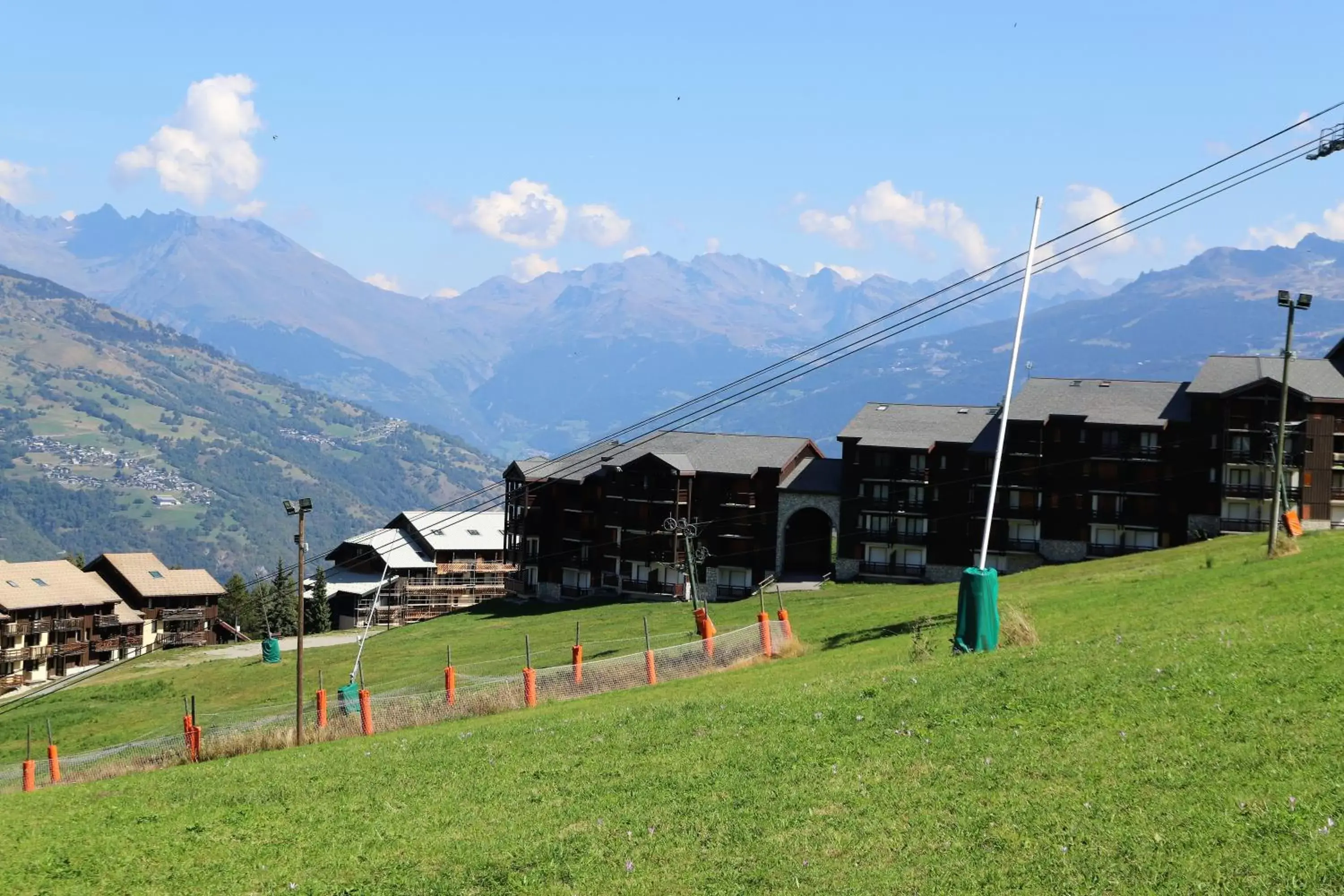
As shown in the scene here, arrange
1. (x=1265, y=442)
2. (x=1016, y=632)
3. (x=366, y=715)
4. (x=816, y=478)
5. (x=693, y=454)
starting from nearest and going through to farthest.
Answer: (x=1016, y=632), (x=366, y=715), (x=1265, y=442), (x=816, y=478), (x=693, y=454)

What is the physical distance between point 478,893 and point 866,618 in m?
42.9

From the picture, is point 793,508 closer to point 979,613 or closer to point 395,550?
point 395,550

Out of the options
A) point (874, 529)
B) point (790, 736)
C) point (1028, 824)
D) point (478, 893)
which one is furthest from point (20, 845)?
point (874, 529)

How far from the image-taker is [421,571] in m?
149

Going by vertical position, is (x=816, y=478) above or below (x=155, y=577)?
above

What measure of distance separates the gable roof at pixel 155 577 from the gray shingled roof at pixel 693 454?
4723 cm

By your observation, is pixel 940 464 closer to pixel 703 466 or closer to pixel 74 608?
pixel 703 466

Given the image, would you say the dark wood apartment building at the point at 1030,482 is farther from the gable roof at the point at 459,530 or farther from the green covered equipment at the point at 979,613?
the green covered equipment at the point at 979,613

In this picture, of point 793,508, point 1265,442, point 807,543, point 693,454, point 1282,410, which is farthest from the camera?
point 693,454

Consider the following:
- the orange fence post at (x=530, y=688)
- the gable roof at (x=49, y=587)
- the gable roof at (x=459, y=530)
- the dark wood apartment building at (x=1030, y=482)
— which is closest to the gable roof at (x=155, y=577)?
Answer: the gable roof at (x=49, y=587)

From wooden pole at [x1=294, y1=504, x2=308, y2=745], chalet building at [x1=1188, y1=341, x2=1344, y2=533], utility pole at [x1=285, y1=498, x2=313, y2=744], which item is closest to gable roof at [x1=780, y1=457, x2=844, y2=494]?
chalet building at [x1=1188, y1=341, x2=1344, y2=533]

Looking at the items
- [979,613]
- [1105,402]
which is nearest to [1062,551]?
[1105,402]

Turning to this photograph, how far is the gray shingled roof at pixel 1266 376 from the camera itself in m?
93.9

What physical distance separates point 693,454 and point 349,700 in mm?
68621
